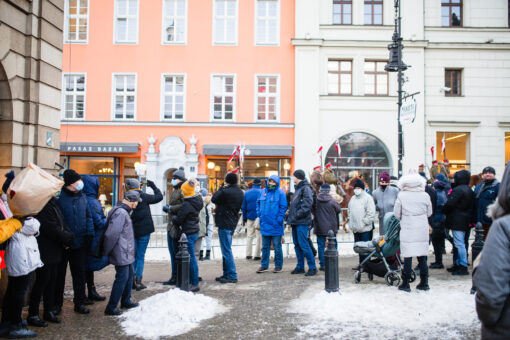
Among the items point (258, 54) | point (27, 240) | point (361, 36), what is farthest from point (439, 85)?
point (27, 240)

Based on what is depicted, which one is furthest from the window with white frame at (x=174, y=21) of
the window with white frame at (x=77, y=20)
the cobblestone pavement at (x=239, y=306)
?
the cobblestone pavement at (x=239, y=306)

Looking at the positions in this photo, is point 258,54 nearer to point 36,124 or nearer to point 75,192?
point 36,124

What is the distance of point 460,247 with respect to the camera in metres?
8.27

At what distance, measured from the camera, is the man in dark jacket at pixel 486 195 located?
7953 mm

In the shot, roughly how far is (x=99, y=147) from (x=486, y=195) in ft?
54.6

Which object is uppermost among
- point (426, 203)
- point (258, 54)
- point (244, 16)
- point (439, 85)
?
point (244, 16)

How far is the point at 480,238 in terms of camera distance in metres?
7.55

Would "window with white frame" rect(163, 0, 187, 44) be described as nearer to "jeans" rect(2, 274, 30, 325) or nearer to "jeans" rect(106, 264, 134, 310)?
"jeans" rect(106, 264, 134, 310)

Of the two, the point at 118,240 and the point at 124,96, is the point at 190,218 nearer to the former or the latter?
the point at 118,240

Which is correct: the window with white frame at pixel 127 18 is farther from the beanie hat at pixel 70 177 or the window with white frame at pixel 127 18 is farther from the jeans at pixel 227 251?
the beanie hat at pixel 70 177

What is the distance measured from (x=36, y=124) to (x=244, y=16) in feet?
48.3

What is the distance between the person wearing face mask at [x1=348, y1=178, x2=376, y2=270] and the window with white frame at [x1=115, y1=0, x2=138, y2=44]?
51.1 ft

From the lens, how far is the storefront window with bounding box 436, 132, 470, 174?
20016mm

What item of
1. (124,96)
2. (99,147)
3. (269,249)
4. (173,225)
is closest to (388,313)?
(269,249)
